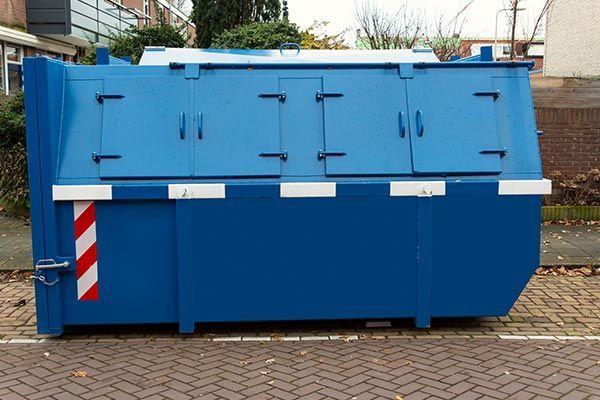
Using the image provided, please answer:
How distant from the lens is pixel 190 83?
4.62 m

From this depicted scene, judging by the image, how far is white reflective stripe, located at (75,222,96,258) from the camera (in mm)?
4484

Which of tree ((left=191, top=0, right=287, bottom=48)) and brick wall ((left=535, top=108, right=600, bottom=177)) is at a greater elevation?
tree ((left=191, top=0, right=287, bottom=48))

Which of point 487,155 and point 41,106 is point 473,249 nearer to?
point 487,155

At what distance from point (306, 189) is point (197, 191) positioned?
0.77m

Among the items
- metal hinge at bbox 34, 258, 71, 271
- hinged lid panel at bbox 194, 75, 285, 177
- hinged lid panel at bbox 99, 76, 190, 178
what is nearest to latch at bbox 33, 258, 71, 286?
metal hinge at bbox 34, 258, 71, 271

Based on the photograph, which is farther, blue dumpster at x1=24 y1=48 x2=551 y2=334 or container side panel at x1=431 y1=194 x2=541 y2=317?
container side panel at x1=431 y1=194 x2=541 y2=317

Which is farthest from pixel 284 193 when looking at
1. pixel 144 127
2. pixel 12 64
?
pixel 12 64

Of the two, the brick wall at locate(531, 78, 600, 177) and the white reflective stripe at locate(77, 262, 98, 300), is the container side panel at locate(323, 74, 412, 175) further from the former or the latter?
the brick wall at locate(531, 78, 600, 177)

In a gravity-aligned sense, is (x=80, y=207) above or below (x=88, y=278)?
above

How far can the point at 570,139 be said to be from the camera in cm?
938

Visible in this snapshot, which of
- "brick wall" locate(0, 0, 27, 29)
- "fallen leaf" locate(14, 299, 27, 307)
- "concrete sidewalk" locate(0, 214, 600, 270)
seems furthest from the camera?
"brick wall" locate(0, 0, 27, 29)

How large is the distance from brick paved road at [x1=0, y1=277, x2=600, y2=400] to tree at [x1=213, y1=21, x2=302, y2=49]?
218 inches

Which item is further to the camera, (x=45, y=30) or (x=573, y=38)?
(x=45, y=30)

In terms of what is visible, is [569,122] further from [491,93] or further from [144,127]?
[144,127]
